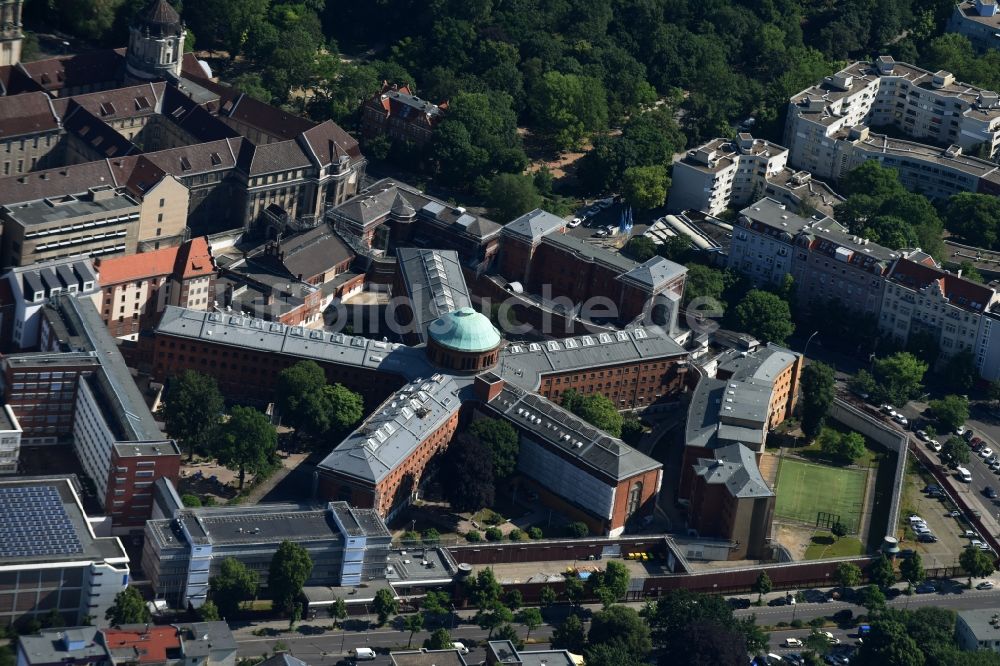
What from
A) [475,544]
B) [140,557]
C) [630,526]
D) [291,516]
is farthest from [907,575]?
[140,557]

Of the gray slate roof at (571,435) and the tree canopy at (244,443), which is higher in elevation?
the gray slate roof at (571,435)

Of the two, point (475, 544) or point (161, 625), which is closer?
point (161, 625)

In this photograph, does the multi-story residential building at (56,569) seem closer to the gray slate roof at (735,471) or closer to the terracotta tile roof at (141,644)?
the terracotta tile roof at (141,644)

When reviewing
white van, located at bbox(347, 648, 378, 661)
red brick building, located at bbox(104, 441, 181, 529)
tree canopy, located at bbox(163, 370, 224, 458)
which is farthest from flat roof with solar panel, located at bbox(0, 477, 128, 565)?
white van, located at bbox(347, 648, 378, 661)

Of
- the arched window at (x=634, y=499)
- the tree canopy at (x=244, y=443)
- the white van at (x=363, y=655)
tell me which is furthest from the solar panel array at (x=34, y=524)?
the arched window at (x=634, y=499)

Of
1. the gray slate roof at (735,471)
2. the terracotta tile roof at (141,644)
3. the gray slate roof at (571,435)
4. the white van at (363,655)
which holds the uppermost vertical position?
the gray slate roof at (571,435)

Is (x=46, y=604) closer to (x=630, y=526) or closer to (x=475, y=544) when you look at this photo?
(x=475, y=544)

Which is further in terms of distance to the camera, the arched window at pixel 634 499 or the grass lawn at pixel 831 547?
the grass lawn at pixel 831 547

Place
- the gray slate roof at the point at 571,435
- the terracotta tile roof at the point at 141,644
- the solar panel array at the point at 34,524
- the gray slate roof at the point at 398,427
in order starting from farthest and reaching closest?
the gray slate roof at the point at 571,435
the gray slate roof at the point at 398,427
the solar panel array at the point at 34,524
the terracotta tile roof at the point at 141,644
